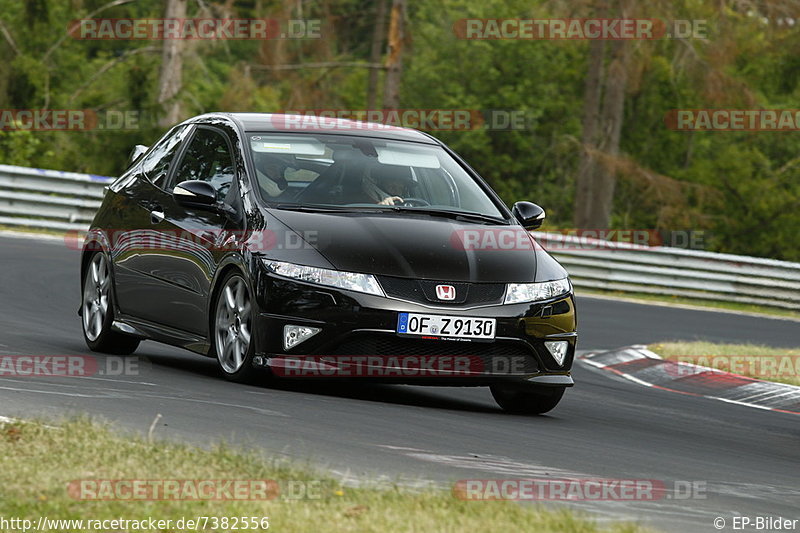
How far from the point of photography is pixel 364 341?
8438 millimetres

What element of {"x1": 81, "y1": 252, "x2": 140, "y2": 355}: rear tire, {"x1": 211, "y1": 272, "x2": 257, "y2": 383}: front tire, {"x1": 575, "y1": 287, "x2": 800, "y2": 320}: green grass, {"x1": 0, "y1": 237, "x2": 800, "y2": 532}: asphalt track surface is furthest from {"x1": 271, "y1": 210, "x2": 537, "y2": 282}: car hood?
{"x1": 575, "y1": 287, "x2": 800, "y2": 320}: green grass

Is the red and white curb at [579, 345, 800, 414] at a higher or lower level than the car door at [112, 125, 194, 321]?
lower

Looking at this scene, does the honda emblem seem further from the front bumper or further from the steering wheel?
the steering wheel

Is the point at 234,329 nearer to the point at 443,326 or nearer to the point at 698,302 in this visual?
the point at 443,326

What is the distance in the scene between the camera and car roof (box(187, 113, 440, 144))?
9.89 meters

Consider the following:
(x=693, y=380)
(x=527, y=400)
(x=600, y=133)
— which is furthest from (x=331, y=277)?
(x=600, y=133)

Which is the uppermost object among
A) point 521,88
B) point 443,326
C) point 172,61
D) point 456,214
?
point 172,61

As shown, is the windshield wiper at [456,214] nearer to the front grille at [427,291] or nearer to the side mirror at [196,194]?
the front grille at [427,291]

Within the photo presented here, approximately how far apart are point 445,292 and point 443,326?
197 millimetres

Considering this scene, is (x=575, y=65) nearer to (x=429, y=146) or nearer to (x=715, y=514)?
(x=429, y=146)

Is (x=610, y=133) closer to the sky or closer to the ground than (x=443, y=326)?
closer to the sky

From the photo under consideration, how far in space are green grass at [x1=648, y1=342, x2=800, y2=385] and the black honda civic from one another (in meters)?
4.42

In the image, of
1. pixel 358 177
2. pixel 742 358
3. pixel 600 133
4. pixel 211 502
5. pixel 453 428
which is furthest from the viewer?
pixel 600 133

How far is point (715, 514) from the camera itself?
6027mm
